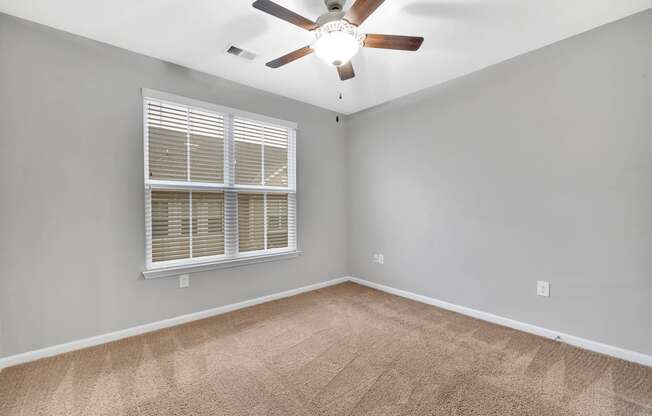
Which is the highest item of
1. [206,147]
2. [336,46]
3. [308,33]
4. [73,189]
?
[308,33]

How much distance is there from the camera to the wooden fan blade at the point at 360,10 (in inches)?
62.1

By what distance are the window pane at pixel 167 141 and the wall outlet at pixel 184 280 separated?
0.95 m

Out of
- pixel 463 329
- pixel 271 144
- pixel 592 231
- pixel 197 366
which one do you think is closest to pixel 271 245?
pixel 271 144

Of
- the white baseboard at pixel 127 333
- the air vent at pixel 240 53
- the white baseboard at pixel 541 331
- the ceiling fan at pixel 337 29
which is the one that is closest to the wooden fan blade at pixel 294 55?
the ceiling fan at pixel 337 29

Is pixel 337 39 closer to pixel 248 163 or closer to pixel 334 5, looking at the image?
pixel 334 5

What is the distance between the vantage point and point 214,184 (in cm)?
303

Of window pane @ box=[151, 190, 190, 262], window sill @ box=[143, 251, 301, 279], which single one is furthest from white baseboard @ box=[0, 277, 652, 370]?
window pane @ box=[151, 190, 190, 262]

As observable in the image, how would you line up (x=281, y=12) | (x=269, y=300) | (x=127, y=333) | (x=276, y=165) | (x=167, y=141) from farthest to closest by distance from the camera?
(x=276, y=165) → (x=269, y=300) → (x=167, y=141) → (x=127, y=333) → (x=281, y=12)

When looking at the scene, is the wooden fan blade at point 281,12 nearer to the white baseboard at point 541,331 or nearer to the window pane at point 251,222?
the window pane at point 251,222

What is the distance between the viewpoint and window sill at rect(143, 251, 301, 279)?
2645 mm

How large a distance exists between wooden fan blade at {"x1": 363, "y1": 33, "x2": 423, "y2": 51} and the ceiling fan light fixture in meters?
0.14

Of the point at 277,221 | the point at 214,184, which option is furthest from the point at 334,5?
the point at 277,221

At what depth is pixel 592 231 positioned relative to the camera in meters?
2.28

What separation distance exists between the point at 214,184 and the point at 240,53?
129 cm
